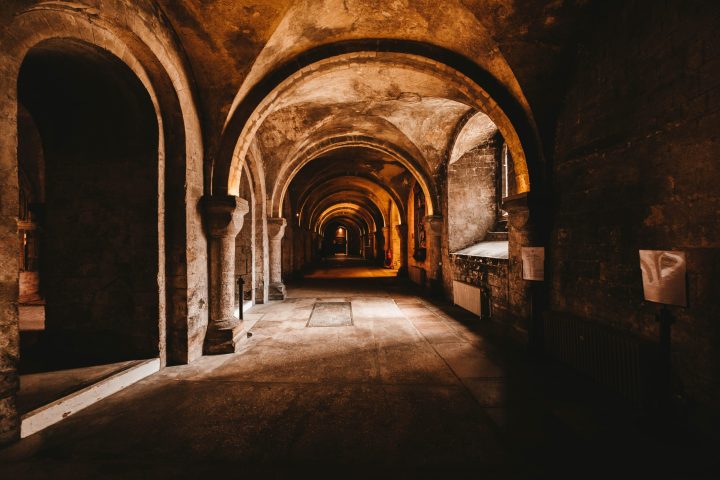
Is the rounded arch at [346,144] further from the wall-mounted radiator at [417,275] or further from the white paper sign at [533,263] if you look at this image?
the white paper sign at [533,263]

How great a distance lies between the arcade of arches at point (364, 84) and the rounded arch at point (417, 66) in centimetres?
3

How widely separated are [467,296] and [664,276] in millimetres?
4822

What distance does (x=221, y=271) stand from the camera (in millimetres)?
4715

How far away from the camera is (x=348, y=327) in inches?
233

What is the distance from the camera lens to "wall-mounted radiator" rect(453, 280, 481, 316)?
270 inches

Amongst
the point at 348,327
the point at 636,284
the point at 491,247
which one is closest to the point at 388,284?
the point at 491,247

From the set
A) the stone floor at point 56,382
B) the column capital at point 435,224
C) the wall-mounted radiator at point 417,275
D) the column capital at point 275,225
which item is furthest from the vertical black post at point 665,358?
the wall-mounted radiator at point 417,275

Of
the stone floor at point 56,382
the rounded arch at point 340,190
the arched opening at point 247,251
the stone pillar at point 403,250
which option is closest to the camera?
the stone floor at point 56,382

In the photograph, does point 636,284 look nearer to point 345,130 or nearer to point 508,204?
point 508,204

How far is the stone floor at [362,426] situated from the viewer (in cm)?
220

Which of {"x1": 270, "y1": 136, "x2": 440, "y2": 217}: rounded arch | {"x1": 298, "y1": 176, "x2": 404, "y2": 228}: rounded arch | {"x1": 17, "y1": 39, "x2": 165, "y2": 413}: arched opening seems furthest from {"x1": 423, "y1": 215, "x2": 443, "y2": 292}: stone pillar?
{"x1": 17, "y1": 39, "x2": 165, "y2": 413}: arched opening

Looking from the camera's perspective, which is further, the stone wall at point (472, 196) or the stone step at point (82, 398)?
the stone wall at point (472, 196)

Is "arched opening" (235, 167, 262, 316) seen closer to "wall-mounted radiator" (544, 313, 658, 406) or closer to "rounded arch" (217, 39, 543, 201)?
"rounded arch" (217, 39, 543, 201)

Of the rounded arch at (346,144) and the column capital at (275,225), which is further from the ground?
the rounded arch at (346,144)
